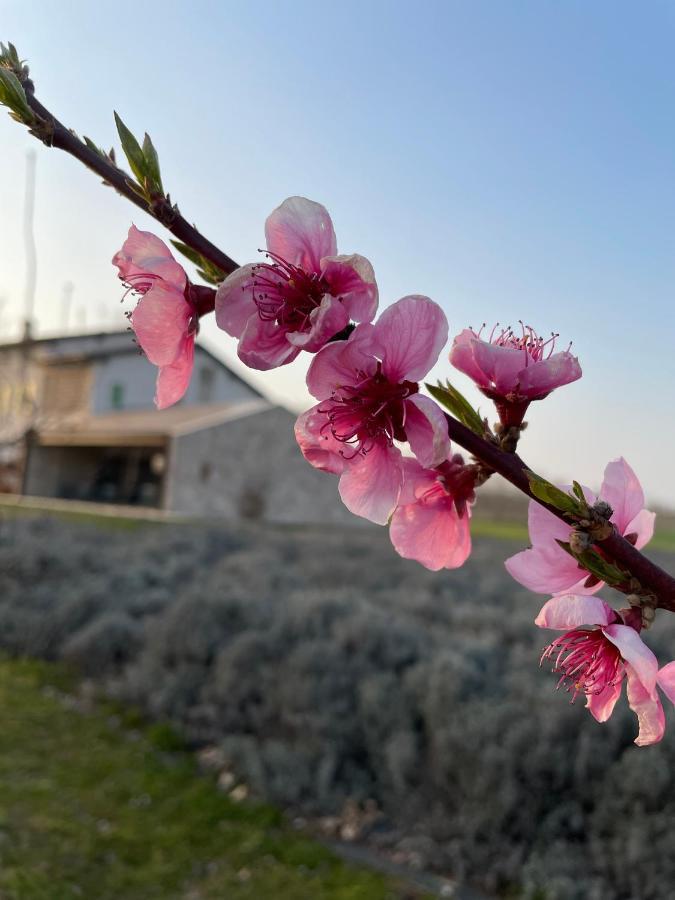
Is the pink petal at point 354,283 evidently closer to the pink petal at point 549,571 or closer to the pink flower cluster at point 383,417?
the pink flower cluster at point 383,417

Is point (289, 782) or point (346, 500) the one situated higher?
point (346, 500)

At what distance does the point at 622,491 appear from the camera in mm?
972

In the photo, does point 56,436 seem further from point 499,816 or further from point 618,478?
point 618,478

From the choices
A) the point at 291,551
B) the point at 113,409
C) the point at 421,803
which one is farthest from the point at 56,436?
the point at 421,803

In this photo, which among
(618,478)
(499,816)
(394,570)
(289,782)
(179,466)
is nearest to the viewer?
(618,478)

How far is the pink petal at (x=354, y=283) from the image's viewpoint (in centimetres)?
75

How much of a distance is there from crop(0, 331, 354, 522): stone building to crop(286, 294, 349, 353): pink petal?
792 inches

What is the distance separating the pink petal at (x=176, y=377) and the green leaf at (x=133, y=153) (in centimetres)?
18

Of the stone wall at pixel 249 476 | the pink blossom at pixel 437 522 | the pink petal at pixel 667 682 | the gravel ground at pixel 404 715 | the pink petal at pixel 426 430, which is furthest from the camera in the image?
the stone wall at pixel 249 476

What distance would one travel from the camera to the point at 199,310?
87cm

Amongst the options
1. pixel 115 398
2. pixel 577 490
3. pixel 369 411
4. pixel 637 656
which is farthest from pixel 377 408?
pixel 115 398

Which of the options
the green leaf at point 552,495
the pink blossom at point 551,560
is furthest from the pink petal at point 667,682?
the green leaf at point 552,495

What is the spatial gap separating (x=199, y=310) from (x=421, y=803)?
143 inches

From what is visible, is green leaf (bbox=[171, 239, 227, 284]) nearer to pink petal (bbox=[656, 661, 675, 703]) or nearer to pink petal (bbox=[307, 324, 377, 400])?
pink petal (bbox=[307, 324, 377, 400])
